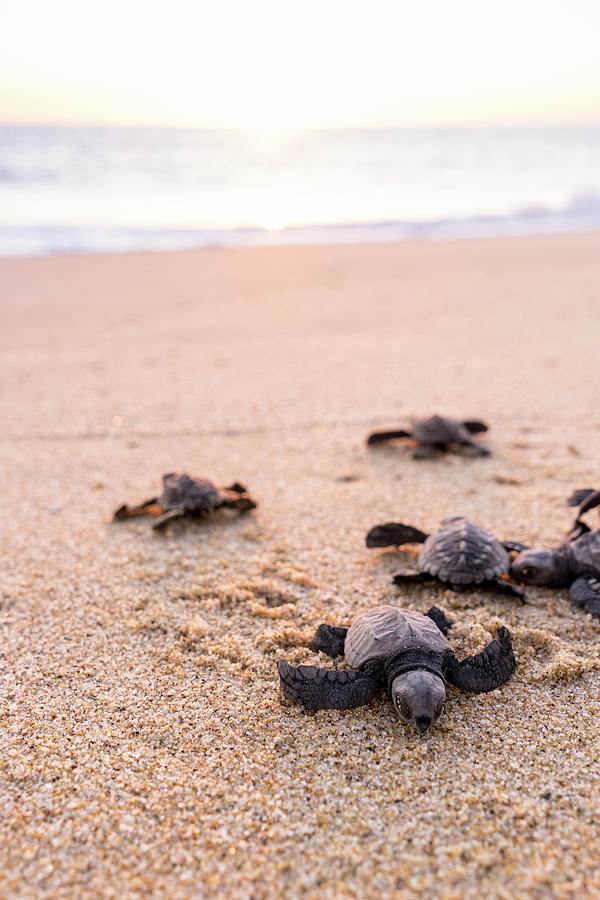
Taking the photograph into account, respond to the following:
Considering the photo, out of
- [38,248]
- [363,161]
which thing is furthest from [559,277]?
[363,161]

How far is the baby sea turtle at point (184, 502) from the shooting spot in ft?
10.1

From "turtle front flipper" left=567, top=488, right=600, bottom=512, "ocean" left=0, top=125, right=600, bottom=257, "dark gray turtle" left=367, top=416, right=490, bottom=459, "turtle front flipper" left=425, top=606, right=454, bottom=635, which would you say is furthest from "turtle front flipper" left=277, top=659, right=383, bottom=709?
"ocean" left=0, top=125, right=600, bottom=257

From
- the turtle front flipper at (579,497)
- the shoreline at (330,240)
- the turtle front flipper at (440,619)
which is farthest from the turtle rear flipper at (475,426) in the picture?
the shoreline at (330,240)

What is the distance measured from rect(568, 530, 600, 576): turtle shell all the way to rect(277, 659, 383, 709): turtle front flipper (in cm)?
104

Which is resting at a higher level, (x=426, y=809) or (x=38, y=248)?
(x=38, y=248)

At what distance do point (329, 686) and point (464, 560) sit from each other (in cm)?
85

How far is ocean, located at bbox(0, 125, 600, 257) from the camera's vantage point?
13922 millimetres

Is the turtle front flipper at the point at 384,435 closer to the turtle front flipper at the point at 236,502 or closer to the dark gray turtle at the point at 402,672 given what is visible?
the turtle front flipper at the point at 236,502

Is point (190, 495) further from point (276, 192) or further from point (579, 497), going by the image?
point (276, 192)

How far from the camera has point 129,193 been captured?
19.3 meters

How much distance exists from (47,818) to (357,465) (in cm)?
255

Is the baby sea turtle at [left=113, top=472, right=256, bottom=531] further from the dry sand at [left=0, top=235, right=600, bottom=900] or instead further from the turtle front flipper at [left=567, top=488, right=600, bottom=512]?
the turtle front flipper at [left=567, top=488, right=600, bottom=512]

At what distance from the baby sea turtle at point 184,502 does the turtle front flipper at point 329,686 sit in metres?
1.26

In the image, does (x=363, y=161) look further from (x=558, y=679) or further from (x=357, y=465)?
(x=558, y=679)
